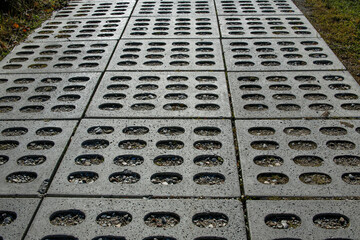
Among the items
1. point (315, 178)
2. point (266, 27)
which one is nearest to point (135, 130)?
point (315, 178)

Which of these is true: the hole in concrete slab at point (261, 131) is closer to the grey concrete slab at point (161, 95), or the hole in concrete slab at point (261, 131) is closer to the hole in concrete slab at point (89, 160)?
the grey concrete slab at point (161, 95)

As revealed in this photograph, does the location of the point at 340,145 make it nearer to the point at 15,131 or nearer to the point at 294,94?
the point at 294,94

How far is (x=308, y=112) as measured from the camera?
11.0 feet

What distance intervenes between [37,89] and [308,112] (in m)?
2.57

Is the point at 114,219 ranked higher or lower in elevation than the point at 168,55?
lower

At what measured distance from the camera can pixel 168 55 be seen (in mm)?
4379

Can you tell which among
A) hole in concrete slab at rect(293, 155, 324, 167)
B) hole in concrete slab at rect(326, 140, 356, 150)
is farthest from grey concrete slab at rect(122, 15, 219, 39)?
hole in concrete slab at rect(293, 155, 324, 167)

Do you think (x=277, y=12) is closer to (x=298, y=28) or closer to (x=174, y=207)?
(x=298, y=28)

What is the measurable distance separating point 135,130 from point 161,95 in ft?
1.92

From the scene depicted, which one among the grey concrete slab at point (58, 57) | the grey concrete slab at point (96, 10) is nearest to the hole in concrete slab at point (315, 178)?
the grey concrete slab at point (58, 57)

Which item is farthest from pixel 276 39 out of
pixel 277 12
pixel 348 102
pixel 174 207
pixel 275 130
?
pixel 174 207

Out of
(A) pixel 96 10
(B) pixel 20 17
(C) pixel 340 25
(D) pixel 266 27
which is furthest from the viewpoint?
(A) pixel 96 10

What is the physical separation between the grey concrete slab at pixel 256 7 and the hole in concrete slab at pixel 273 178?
352 centimetres

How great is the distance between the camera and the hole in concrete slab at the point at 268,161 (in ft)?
9.11
